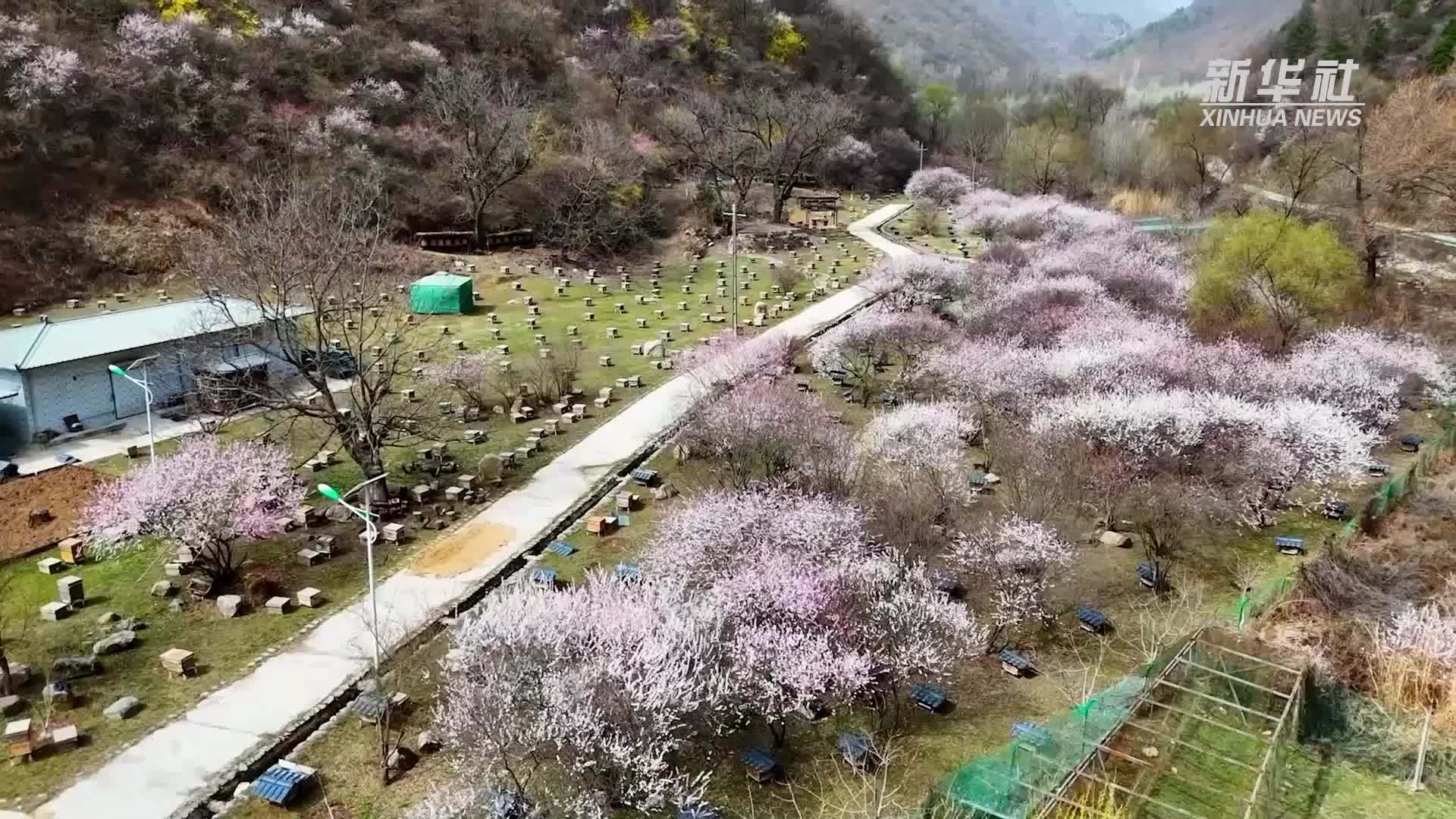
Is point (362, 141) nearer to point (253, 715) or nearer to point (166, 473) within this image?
point (166, 473)

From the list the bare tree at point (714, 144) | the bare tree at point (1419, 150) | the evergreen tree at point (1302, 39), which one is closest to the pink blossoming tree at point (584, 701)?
the bare tree at point (1419, 150)

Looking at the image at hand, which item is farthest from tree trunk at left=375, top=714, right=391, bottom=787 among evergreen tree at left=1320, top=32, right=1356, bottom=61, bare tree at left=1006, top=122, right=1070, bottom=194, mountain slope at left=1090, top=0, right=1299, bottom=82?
mountain slope at left=1090, top=0, right=1299, bottom=82

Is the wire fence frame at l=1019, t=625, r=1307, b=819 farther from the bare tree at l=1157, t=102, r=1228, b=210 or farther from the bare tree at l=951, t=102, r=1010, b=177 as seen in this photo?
the bare tree at l=951, t=102, r=1010, b=177

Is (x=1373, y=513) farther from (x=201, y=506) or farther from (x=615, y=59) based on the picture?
(x=615, y=59)

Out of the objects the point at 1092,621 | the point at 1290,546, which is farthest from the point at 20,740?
the point at 1290,546

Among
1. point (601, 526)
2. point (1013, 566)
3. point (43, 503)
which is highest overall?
point (1013, 566)
